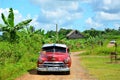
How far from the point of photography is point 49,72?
889 inches

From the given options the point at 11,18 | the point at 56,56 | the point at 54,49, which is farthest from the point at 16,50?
the point at 11,18

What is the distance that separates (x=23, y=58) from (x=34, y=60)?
3241 mm

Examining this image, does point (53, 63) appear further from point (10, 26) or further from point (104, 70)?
point (10, 26)

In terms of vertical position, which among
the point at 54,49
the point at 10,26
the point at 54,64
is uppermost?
the point at 10,26

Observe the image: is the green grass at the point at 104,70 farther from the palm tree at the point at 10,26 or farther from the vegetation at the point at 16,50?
the palm tree at the point at 10,26

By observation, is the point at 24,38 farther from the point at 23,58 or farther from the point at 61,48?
the point at 61,48

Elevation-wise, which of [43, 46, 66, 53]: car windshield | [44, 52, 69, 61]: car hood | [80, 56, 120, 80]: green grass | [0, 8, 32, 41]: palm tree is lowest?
[80, 56, 120, 80]: green grass

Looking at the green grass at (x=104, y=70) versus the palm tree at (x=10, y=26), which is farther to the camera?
the palm tree at (x=10, y=26)

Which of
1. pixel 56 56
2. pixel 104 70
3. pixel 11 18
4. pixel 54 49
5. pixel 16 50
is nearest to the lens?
pixel 56 56

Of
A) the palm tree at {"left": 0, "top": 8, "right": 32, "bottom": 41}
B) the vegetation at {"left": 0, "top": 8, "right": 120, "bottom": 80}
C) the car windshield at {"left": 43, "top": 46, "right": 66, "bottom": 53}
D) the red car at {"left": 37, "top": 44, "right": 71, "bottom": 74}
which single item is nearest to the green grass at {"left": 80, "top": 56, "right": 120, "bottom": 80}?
the vegetation at {"left": 0, "top": 8, "right": 120, "bottom": 80}

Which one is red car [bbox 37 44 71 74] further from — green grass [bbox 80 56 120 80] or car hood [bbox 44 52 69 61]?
green grass [bbox 80 56 120 80]

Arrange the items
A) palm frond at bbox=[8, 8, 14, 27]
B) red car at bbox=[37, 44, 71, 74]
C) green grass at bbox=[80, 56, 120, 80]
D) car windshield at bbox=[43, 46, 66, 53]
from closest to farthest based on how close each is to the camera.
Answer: green grass at bbox=[80, 56, 120, 80] → red car at bbox=[37, 44, 71, 74] → car windshield at bbox=[43, 46, 66, 53] → palm frond at bbox=[8, 8, 14, 27]

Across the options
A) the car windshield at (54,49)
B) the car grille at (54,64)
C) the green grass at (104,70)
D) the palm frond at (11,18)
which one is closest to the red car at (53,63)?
the car grille at (54,64)

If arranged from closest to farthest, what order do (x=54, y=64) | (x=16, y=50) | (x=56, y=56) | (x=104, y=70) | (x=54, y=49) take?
1. (x=54, y=64)
2. (x=56, y=56)
3. (x=54, y=49)
4. (x=104, y=70)
5. (x=16, y=50)
